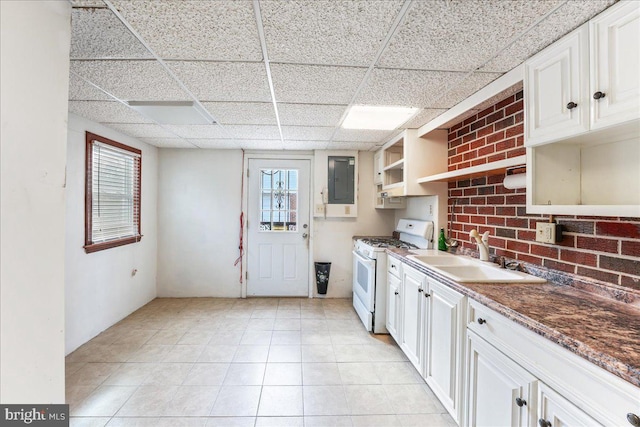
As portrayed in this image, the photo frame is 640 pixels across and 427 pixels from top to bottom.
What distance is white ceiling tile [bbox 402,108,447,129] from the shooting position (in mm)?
2412

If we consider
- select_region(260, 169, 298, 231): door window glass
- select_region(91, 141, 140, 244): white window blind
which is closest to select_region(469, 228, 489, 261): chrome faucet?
select_region(260, 169, 298, 231): door window glass

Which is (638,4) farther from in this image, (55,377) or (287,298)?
(287,298)

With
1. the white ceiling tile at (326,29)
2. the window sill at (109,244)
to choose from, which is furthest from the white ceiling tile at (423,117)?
the window sill at (109,244)

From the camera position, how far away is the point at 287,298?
4.16 m

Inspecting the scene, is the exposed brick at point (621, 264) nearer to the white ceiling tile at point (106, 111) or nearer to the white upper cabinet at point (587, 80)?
the white upper cabinet at point (587, 80)

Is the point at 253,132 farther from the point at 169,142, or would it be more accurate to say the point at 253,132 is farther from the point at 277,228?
the point at 277,228

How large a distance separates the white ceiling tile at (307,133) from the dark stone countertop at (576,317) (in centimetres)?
201

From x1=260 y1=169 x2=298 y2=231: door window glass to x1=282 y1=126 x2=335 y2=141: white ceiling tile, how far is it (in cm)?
87

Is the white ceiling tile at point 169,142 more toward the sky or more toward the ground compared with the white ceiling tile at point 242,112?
more toward the sky

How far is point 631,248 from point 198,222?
169 inches

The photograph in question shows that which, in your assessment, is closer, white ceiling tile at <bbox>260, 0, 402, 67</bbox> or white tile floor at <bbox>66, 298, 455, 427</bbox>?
white ceiling tile at <bbox>260, 0, 402, 67</bbox>

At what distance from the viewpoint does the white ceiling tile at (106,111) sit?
7.72ft

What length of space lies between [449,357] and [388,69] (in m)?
1.79

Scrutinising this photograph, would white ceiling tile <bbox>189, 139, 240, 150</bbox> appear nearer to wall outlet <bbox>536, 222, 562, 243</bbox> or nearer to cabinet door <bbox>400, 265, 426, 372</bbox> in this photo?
cabinet door <bbox>400, 265, 426, 372</bbox>
